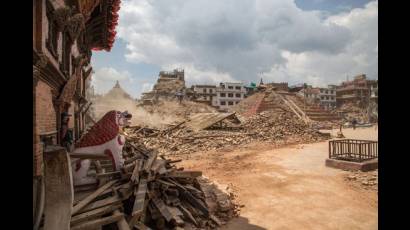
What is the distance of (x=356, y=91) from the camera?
2869 inches

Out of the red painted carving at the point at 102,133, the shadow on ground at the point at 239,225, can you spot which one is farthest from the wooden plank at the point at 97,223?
the shadow on ground at the point at 239,225

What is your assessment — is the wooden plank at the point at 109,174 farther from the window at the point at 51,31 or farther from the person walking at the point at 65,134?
the window at the point at 51,31

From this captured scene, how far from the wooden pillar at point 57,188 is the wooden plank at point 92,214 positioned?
4.54 ft

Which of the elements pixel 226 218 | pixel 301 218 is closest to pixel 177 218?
pixel 226 218

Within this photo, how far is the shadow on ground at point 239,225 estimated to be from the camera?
6458 millimetres

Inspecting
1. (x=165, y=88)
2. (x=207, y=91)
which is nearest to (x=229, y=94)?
(x=207, y=91)

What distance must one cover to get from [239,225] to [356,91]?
79673 mm

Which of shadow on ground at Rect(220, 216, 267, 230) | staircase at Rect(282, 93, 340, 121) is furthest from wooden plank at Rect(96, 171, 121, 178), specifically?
staircase at Rect(282, 93, 340, 121)

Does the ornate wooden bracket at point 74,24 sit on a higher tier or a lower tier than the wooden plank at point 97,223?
higher

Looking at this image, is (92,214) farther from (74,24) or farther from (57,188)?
(74,24)

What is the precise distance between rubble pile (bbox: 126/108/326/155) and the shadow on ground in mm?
12293

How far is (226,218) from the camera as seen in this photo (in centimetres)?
704

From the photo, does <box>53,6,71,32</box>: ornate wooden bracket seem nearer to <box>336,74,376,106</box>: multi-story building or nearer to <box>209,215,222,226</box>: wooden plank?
<box>209,215,222,226</box>: wooden plank
